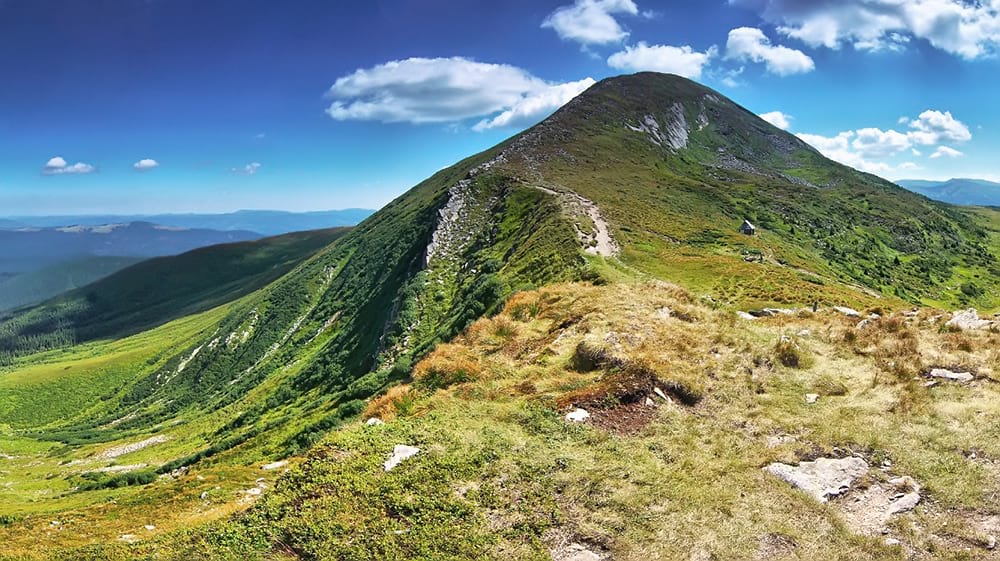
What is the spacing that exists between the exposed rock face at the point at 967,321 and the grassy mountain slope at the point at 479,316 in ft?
30.4

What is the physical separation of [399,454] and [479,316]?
21.6m

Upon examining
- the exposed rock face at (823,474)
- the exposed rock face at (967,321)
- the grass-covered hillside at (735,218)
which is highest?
the grass-covered hillside at (735,218)

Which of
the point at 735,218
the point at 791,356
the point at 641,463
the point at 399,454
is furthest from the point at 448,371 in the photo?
the point at 735,218

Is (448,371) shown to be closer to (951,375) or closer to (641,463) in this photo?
(641,463)

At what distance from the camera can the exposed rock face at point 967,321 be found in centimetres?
2147

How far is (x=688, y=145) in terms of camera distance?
16738 centimetres

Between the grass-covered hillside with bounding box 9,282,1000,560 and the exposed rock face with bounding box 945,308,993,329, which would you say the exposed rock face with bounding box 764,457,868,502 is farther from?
the exposed rock face with bounding box 945,308,993,329

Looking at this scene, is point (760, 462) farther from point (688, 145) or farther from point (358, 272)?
point (688, 145)

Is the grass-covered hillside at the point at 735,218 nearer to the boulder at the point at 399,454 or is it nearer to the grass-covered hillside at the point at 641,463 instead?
the grass-covered hillside at the point at 641,463

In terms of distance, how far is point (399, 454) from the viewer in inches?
547

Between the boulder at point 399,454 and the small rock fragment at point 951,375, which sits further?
the small rock fragment at point 951,375

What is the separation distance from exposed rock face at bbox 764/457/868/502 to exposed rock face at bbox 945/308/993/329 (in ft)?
44.7

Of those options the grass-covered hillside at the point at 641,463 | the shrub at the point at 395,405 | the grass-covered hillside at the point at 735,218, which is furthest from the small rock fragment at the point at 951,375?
the shrub at the point at 395,405

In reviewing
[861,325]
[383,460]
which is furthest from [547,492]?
[861,325]
